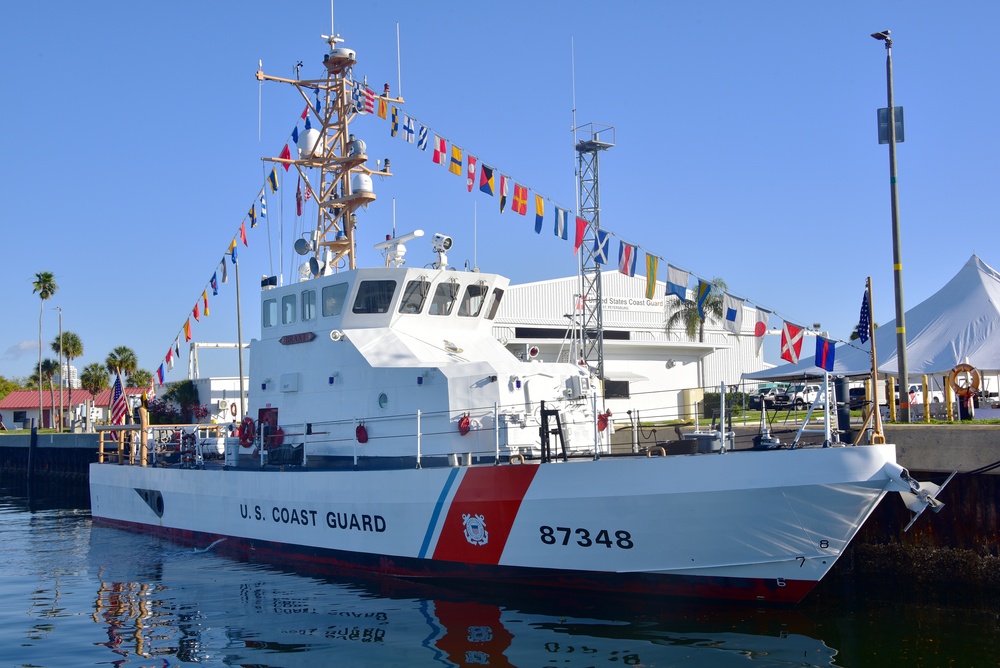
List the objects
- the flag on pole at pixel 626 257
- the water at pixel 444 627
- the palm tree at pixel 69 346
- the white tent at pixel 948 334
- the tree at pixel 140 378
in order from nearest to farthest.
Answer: the water at pixel 444 627 < the flag on pole at pixel 626 257 < the white tent at pixel 948 334 < the tree at pixel 140 378 < the palm tree at pixel 69 346

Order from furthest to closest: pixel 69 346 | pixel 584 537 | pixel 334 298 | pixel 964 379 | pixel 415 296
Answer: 1. pixel 69 346
2. pixel 964 379
3. pixel 334 298
4. pixel 415 296
5. pixel 584 537

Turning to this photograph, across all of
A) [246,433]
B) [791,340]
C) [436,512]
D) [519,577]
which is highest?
[791,340]

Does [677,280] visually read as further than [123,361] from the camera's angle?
No

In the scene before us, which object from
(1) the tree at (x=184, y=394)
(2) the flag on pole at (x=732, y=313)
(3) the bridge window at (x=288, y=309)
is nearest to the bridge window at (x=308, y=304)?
(3) the bridge window at (x=288, y=309)

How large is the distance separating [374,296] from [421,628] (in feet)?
18.6

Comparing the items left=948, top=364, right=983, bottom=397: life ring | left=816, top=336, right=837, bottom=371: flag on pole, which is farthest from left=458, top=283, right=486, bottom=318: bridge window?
left=948, top=364, right=983, bottom=397: life ring

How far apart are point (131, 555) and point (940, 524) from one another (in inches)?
506

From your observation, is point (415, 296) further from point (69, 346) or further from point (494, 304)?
point (69, 346)

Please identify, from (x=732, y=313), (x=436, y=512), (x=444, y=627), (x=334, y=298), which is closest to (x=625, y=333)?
(x=334, y=298)

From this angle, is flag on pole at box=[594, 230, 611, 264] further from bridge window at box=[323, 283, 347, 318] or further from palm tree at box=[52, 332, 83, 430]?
palm tree at box=[52, 332, 83, 430]

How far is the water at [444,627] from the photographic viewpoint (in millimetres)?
8734

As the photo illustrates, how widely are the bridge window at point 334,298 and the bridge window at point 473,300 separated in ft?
6.13

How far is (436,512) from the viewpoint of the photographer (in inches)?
446

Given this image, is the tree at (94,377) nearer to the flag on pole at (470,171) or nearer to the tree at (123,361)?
the tree at (123,361)
